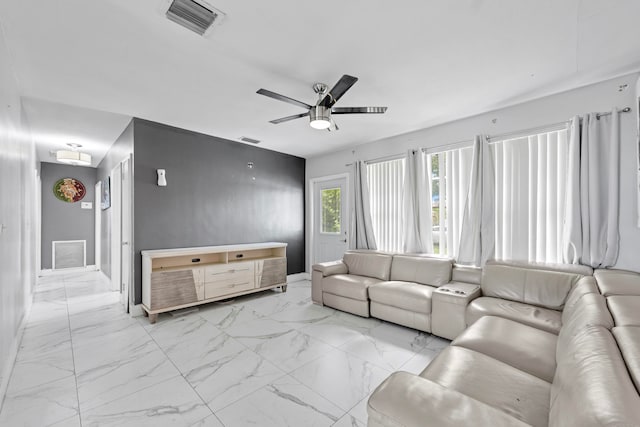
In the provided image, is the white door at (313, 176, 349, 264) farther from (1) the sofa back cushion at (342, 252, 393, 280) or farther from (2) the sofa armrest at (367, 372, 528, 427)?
(2) the sofa armrest at (367, 372, 528, 427)

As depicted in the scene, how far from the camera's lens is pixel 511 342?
1815 millimetres

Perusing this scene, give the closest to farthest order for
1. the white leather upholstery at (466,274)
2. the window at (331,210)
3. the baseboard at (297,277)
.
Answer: the white leather upholstery at (466,274) → the window at (331,210) → the baseboard at (297,277)

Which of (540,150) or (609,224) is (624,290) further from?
(540,150)

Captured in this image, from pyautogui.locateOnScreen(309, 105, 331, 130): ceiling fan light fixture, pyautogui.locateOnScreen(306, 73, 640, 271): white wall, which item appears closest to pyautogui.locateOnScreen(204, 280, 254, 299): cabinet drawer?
pyautogui.locateOnScreen(309, 105, 331, 130): ceiling fan light fixture

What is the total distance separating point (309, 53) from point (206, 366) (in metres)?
2.73

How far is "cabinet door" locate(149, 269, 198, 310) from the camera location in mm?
3264

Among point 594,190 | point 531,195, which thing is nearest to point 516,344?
point 594,190

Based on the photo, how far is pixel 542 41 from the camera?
201cm

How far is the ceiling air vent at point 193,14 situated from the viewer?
1665 millimetres

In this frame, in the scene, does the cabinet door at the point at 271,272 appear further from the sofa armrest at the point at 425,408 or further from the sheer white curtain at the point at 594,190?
the sheer white curtain at the point at 594,190

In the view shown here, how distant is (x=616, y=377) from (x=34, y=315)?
538cm

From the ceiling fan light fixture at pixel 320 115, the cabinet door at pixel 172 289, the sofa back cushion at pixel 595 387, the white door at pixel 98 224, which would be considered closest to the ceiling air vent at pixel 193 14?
the ceiling fan light fixture at pixel 320 115

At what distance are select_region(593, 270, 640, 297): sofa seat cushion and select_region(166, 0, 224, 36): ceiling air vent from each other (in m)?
3.21

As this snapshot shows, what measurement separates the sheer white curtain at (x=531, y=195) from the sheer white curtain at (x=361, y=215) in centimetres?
181
